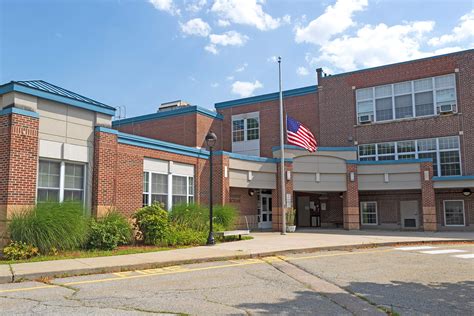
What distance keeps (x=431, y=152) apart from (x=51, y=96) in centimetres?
2328

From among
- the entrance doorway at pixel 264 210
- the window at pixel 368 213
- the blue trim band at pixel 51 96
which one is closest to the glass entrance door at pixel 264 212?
the entrance doorway at pixel 264 210

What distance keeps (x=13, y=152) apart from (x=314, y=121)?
2270cm

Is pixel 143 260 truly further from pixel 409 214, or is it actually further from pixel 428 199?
pixel 409 214

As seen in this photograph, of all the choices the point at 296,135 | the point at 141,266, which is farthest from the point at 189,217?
the point at 296,135

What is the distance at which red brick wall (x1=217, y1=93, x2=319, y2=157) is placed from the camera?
31.7 meters

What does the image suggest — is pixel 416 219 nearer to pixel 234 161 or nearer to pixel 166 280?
pixel 234 161

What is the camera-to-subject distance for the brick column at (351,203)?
25188 millimetres

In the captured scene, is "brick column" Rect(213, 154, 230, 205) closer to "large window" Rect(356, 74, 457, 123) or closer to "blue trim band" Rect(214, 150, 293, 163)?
"blue trim band" Rect(214, 150, 293, 163)

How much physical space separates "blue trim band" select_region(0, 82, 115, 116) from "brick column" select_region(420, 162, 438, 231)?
59.0 feet

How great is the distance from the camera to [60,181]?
1470cm

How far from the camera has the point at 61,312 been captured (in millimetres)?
6406

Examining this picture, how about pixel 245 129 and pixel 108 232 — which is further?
pixel 245 129

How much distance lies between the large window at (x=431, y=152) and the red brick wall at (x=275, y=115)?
485 centimetres

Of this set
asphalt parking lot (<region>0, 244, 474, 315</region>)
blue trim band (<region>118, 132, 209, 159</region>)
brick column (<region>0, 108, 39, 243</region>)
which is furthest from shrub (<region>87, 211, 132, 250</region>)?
blue trim band (<region>118, 132, 209, 159</region>)
